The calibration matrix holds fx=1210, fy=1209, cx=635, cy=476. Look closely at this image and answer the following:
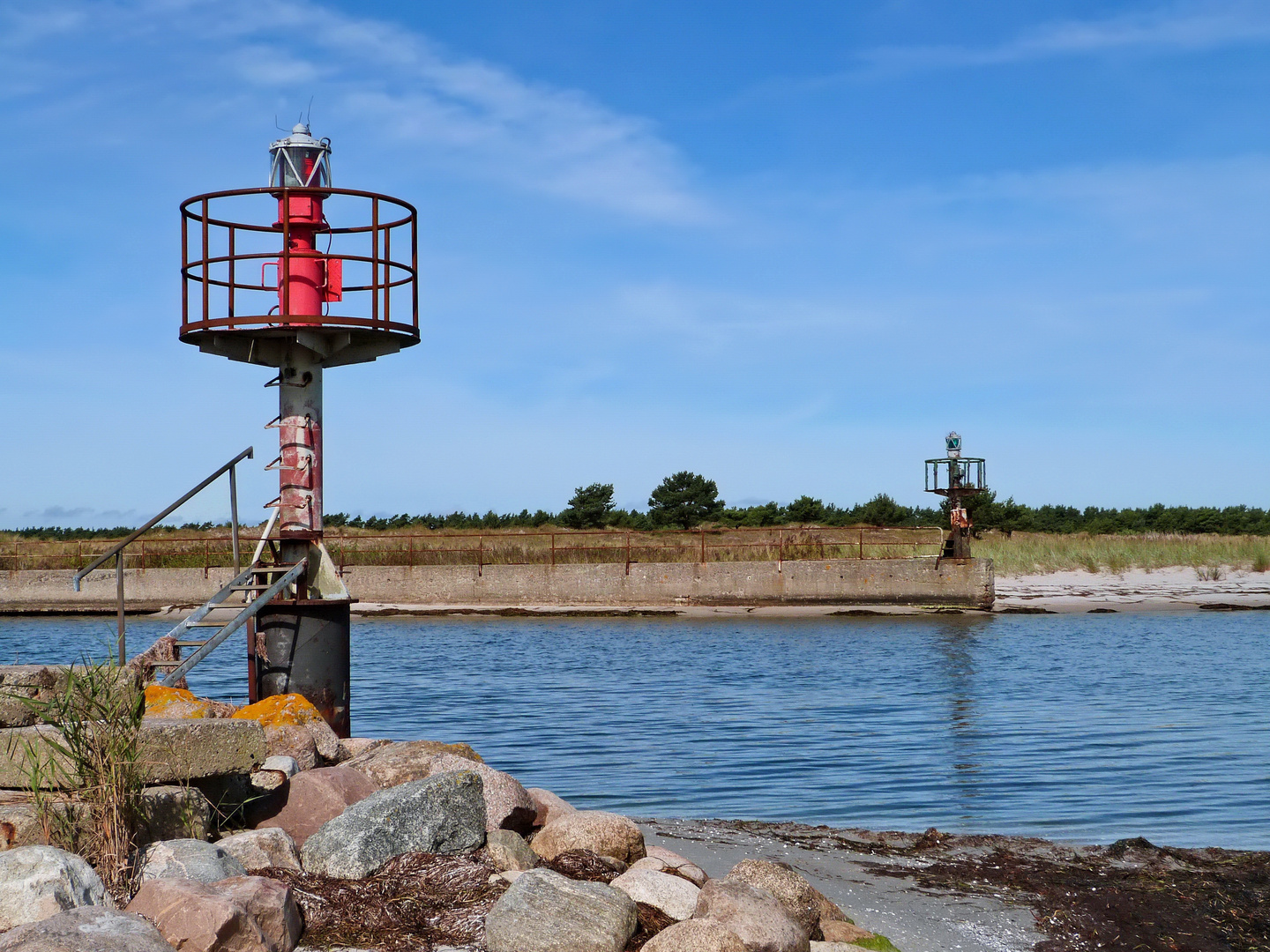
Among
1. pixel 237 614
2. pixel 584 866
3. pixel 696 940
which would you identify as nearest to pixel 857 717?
pixel 237 614

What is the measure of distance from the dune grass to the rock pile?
1396 inches

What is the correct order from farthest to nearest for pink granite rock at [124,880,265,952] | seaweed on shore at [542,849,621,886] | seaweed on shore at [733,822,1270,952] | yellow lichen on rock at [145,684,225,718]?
1. yellow lichen on rock at [145,684,225,718]
2. seaweed on shore at [733,822,1270,952]
3. seaweed on shore at [542,849,621,886]
4. pink granite rock at [124,880,265,952]

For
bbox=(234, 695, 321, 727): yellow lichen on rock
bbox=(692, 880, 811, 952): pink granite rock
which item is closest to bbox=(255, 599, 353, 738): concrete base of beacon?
bbox=(234, 695, 321, 727): yellow lichen on rock

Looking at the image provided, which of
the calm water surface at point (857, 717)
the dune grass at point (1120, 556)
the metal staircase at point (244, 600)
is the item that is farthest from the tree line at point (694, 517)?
the metal staircase at point (244, 600)

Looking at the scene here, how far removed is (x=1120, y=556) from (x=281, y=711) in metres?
38.9

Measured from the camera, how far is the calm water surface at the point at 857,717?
1109 centimetres

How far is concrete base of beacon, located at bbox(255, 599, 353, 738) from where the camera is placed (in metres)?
10.2

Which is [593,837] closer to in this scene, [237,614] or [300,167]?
[237,614]

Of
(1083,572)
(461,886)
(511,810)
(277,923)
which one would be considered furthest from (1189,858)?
(1083,572)

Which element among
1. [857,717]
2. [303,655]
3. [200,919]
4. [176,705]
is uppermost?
[303,655]

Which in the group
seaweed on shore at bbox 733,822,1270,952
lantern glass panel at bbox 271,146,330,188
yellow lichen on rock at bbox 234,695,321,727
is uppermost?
lantern glass panel at bbox 271,146,330,188

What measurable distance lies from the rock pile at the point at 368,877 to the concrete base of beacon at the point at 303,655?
215 cm

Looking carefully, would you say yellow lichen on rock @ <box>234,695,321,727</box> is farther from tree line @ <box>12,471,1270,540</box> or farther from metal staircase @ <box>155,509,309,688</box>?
tree line @ <box>12,471,1270,540</box>

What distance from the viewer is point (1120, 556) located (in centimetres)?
4256
